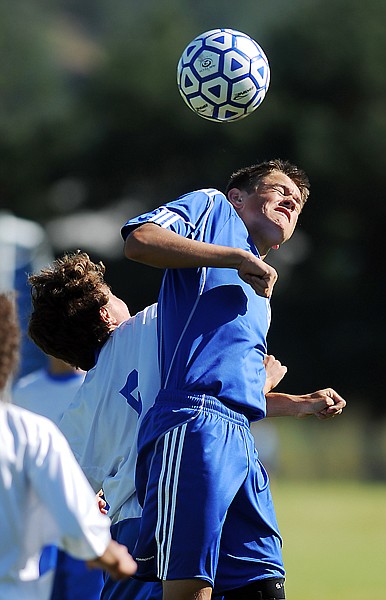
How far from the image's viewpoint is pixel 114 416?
178 inches

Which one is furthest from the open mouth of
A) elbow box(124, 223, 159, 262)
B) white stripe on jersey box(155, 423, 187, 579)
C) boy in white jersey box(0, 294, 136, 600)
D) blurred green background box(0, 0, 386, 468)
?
blurred green background box(0, 0, 386, 468)

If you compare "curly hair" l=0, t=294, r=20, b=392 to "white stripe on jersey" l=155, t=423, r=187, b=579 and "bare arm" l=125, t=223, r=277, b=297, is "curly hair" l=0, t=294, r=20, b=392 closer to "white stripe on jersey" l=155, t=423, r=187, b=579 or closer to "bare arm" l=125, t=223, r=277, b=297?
"bare arm" l=125, t=223, r=277, b=297

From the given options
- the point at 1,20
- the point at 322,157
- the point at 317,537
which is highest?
the point at 1,20

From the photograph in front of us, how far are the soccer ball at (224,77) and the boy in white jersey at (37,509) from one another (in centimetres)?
221

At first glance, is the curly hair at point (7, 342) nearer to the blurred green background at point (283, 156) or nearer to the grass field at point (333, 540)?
the grass field at point (333, 540)

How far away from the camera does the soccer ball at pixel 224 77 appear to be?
5121 millimetres

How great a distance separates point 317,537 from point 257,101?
12708mm

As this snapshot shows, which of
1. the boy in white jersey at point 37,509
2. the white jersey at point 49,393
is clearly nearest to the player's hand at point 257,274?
the boy in white jersey at point 37,509

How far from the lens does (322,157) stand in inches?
1660

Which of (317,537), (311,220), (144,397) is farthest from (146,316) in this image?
(311,220)

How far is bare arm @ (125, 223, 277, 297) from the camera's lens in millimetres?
3984

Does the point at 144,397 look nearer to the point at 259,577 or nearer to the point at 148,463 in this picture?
the point at 148,463

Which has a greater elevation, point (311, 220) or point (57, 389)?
point (57, 389)

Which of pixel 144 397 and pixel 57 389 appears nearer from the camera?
pixel 144 397
